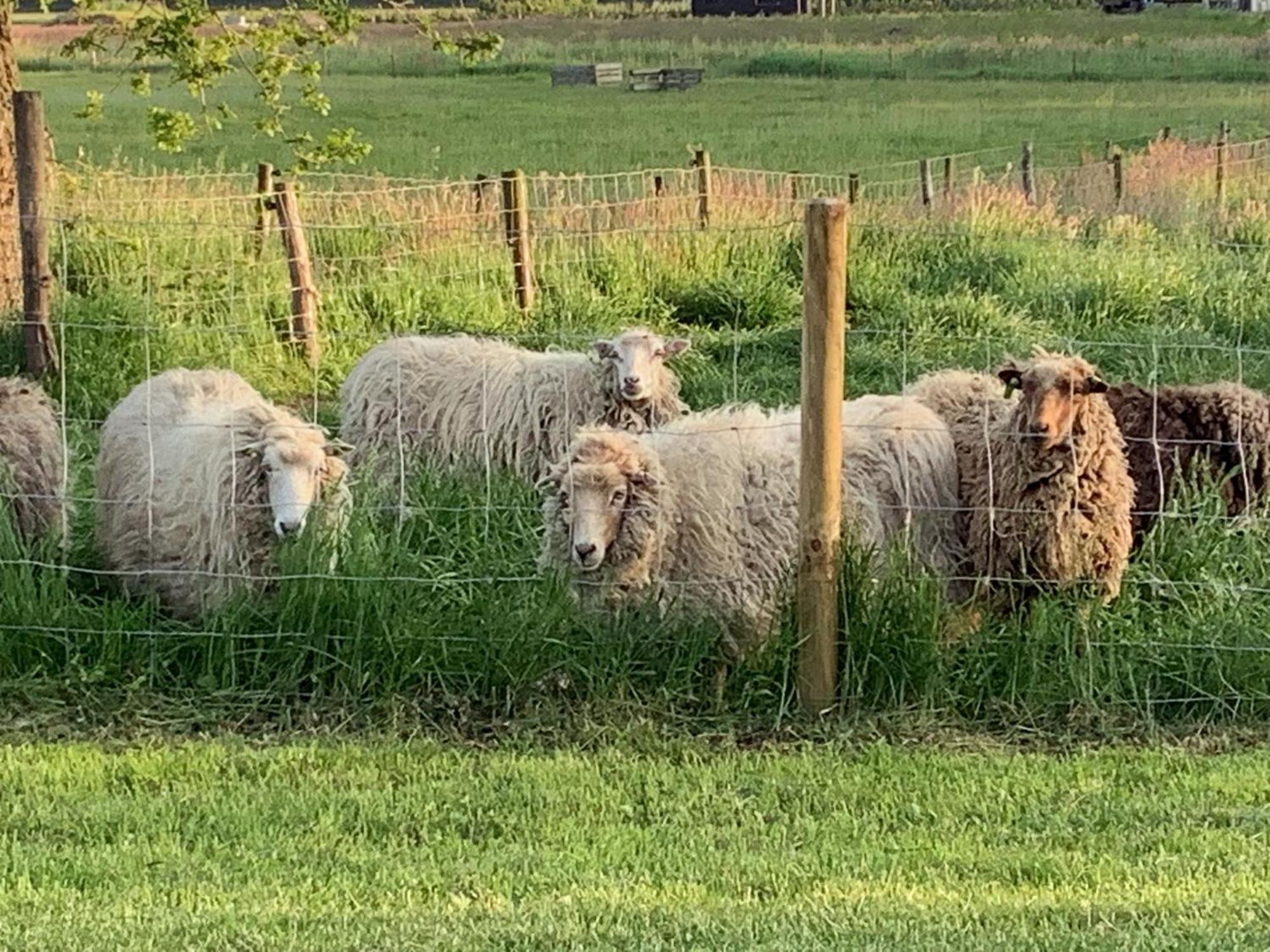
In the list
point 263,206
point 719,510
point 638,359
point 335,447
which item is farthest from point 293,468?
point 263,206

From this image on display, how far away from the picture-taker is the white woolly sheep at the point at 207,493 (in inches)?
275

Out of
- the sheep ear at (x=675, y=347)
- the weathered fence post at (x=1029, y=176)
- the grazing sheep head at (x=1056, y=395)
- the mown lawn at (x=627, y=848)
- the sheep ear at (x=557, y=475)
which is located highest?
the grazing sheep head at (x=1056, y=395)

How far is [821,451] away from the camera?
6133 millimetres

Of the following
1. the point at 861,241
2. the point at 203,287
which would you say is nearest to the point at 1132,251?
the point at 861,241

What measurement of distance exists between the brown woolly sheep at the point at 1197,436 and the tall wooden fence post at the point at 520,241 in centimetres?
665

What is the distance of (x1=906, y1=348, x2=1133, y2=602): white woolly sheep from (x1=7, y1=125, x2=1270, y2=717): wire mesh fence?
5.1 inches

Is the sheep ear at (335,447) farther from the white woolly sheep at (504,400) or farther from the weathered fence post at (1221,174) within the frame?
the weathered fence post at (1221,174)

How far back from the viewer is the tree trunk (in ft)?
39.4

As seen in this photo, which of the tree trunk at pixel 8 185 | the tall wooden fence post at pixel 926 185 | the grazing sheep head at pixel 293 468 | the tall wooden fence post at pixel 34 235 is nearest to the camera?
the grazing sheep head at pixel 293 468

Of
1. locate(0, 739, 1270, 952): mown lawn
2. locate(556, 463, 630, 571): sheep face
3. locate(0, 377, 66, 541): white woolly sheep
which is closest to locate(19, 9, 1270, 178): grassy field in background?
locate(0, 377, 66, 541): white woolly sheep

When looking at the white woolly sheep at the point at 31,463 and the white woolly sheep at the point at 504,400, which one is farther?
the white woolly sheep at the point at 504,400

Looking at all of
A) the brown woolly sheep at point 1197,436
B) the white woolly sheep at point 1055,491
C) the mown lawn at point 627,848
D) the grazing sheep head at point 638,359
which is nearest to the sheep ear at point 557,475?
the mown lawn at point 627,848

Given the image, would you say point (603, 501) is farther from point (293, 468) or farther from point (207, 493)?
point (207, 493)

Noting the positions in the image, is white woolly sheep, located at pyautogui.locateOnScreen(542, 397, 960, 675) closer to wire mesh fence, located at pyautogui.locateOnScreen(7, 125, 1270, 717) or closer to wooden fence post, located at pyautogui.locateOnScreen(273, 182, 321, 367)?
wire mesh fence, located at pyautogui.locateOnScreen(7, 125, 1270, 717)
